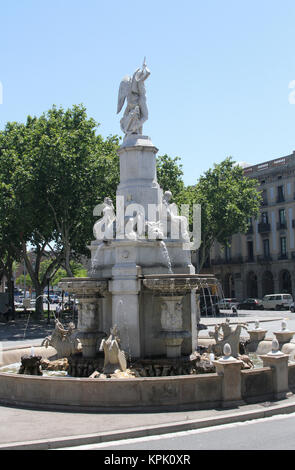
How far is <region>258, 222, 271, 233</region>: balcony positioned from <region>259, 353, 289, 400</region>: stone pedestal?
51.5 m

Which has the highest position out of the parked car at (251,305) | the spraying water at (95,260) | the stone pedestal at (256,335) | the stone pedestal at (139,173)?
the stone pedestal at (139,173)

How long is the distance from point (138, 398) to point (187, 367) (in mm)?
3400

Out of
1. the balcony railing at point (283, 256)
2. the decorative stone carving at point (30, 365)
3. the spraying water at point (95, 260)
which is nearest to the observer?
the decorative stone carving at point (30, 365)

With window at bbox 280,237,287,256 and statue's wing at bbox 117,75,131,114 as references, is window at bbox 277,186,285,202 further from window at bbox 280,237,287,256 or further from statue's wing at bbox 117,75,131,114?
statue's wing at bbox 117,75,131,114

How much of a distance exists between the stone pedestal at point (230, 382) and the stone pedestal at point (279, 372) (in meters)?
0.89

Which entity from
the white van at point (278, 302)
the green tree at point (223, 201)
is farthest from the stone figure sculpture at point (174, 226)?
the white van at point (278, 302)

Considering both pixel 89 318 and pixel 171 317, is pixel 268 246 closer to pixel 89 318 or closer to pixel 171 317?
pixel 89 318

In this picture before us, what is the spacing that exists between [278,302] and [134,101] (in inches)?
1473

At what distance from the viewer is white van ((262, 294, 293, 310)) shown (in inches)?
1922

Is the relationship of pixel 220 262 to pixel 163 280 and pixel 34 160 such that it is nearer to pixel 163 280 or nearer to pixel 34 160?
pixel 34 160

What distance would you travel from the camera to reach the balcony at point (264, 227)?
60.7m

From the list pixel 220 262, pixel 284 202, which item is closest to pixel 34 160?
pixel 284 202

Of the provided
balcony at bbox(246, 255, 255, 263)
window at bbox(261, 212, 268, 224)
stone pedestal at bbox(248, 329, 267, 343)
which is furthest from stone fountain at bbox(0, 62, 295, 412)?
balcony at bbox(246, 255, 255, 263)

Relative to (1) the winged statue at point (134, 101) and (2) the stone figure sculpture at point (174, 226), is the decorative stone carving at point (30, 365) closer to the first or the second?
(2) the stone figure sculpture at point (174, 226)
